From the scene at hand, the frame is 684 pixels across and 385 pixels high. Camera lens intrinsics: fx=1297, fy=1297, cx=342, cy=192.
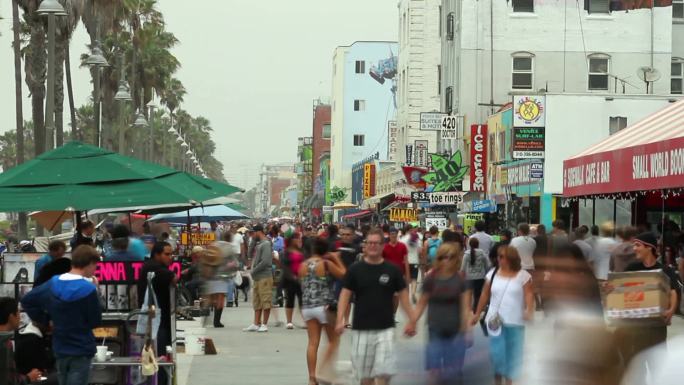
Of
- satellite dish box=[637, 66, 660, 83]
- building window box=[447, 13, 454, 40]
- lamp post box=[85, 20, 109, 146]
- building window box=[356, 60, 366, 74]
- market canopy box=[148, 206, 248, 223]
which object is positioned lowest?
market canopy box=[148, 206, 248, 223]

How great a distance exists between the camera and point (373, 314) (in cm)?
1190

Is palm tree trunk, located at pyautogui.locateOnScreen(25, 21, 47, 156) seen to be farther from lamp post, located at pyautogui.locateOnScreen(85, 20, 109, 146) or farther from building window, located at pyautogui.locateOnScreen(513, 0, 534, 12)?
building window, located at pyautogui.locateOnScreen(513, 0, 534, 12)

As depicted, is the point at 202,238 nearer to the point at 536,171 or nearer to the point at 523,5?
the point at 536,171

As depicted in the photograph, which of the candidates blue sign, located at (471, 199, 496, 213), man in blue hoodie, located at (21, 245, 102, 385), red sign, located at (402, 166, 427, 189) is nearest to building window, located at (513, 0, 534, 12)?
red sign, located at (402, 166, 427, 189)

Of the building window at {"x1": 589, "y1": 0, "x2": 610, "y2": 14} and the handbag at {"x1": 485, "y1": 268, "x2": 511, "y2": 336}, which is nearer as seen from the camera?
the handbag at {"x1": 485, "y1": 268, "x2": 511, "y2": 336}

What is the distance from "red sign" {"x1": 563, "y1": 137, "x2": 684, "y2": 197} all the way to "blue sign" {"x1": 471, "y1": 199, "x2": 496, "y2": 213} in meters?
13.3

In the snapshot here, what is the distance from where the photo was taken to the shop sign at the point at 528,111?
38.7 meters

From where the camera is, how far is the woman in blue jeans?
Result: 13.0 metres

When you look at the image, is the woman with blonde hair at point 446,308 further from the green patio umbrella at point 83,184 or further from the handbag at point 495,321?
the green patio umbrella at point 83,184

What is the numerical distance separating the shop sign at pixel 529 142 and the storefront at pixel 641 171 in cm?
512

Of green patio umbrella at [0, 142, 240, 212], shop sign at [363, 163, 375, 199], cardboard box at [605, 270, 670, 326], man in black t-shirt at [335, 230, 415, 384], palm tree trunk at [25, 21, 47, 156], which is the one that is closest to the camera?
cardboard box at [605, 270, 670, 326]

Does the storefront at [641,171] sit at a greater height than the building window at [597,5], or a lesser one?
lesser

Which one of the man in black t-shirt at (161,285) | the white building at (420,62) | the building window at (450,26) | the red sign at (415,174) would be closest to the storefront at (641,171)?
the man in black t-shirt at (161,285)

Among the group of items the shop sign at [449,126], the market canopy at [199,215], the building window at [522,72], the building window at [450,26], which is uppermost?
the building window at [450,26]
